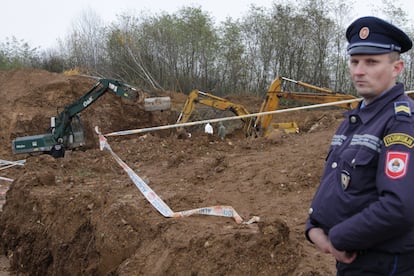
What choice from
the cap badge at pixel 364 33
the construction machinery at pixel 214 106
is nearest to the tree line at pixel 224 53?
the construction machinery at pixel 214 106

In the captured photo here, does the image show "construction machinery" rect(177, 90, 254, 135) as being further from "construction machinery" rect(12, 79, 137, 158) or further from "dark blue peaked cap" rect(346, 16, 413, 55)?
"dark blue peaked cap" rect(346, 16, 413, 55)

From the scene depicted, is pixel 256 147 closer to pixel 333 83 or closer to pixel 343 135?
pixel 343 135

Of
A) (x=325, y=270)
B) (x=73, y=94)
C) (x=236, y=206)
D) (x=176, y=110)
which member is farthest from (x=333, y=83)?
(x=325, y=270)

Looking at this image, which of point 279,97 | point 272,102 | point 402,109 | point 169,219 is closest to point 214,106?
point 272,102

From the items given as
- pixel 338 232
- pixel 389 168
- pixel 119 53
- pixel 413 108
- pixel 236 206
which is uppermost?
pixel 119 53

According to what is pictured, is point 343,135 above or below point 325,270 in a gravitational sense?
above

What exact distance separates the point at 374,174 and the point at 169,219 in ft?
11.9

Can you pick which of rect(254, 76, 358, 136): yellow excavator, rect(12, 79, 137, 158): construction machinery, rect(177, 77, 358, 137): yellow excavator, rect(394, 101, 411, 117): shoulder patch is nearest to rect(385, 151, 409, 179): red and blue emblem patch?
rect(394, 101, 411, 117): shoulder patch

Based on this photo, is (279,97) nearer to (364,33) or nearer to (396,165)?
(364,33)

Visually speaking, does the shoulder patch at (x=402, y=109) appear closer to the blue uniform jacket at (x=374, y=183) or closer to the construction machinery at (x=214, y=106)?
the blue uniform jacket at (x=374, y=183)

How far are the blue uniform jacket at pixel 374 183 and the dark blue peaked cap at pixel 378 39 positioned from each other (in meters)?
0.17

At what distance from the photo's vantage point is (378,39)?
204 cm

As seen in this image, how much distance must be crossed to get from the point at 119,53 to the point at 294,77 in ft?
38.2

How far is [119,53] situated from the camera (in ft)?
104
